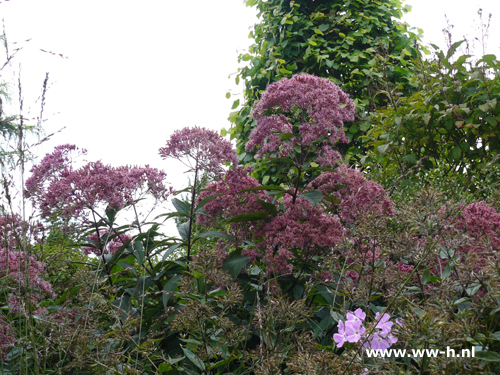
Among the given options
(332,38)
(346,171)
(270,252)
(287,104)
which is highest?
(332,38)

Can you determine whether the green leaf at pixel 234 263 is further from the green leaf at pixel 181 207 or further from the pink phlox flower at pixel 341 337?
the pink phlox flower at pixel 341 337

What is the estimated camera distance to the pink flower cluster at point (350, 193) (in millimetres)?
2197

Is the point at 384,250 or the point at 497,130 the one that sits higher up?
the point at 497,130

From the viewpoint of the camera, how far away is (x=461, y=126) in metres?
3.89

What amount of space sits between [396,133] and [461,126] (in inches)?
21.6

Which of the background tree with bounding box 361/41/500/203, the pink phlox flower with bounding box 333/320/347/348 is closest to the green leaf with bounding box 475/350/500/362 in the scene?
the pink phlox flower with bounding box 333/320/347/348

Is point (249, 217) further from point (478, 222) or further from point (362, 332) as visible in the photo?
point (478, 222)

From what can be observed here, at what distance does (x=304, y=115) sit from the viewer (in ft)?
7.63

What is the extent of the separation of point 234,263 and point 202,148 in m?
0.67

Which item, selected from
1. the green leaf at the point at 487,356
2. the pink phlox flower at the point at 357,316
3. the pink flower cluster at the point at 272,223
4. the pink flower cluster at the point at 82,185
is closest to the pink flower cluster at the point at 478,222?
the pink flower cluster at the point at 272,223

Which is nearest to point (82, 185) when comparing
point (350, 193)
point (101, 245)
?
point (101, 245)

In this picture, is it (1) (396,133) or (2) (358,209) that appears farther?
(1) (396,133)

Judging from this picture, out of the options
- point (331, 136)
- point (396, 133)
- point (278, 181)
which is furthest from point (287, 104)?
point (278, 181)

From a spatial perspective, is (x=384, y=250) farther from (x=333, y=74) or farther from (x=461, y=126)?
(x=333, y=74)
